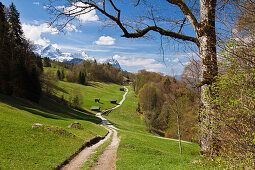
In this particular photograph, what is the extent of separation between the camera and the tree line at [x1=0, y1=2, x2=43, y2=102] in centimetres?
3300

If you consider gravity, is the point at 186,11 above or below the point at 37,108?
above

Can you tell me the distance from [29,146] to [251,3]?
1359cm

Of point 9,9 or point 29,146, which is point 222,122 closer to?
point 29,146

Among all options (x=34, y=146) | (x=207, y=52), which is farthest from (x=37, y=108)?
(x=207, y=52)

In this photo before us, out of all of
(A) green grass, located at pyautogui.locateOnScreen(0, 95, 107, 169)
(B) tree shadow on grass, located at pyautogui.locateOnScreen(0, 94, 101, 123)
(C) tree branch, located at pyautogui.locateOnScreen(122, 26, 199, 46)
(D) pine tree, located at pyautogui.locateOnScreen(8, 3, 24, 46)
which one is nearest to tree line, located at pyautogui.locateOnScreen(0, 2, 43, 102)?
(D) pine tree, located at pyautogui.locateOnScreen(8, 3, 24, 46)

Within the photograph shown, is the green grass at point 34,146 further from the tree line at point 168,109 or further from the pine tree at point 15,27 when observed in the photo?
the pine tree at point 15,27

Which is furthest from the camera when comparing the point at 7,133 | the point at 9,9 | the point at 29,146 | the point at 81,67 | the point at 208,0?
the point at 81,67

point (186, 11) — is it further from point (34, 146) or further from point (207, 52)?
point (34, 146)

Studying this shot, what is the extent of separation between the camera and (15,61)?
37.1m

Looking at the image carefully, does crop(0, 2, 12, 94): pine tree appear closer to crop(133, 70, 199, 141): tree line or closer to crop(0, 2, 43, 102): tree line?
crop(0, 2, 43, 102): tree line

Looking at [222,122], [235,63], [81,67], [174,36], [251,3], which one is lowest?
[222,122]

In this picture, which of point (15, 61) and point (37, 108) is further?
point (15, 61)

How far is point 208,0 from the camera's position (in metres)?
4.85

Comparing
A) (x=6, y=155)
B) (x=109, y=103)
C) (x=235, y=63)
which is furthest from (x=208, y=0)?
(x=109, y=103)
